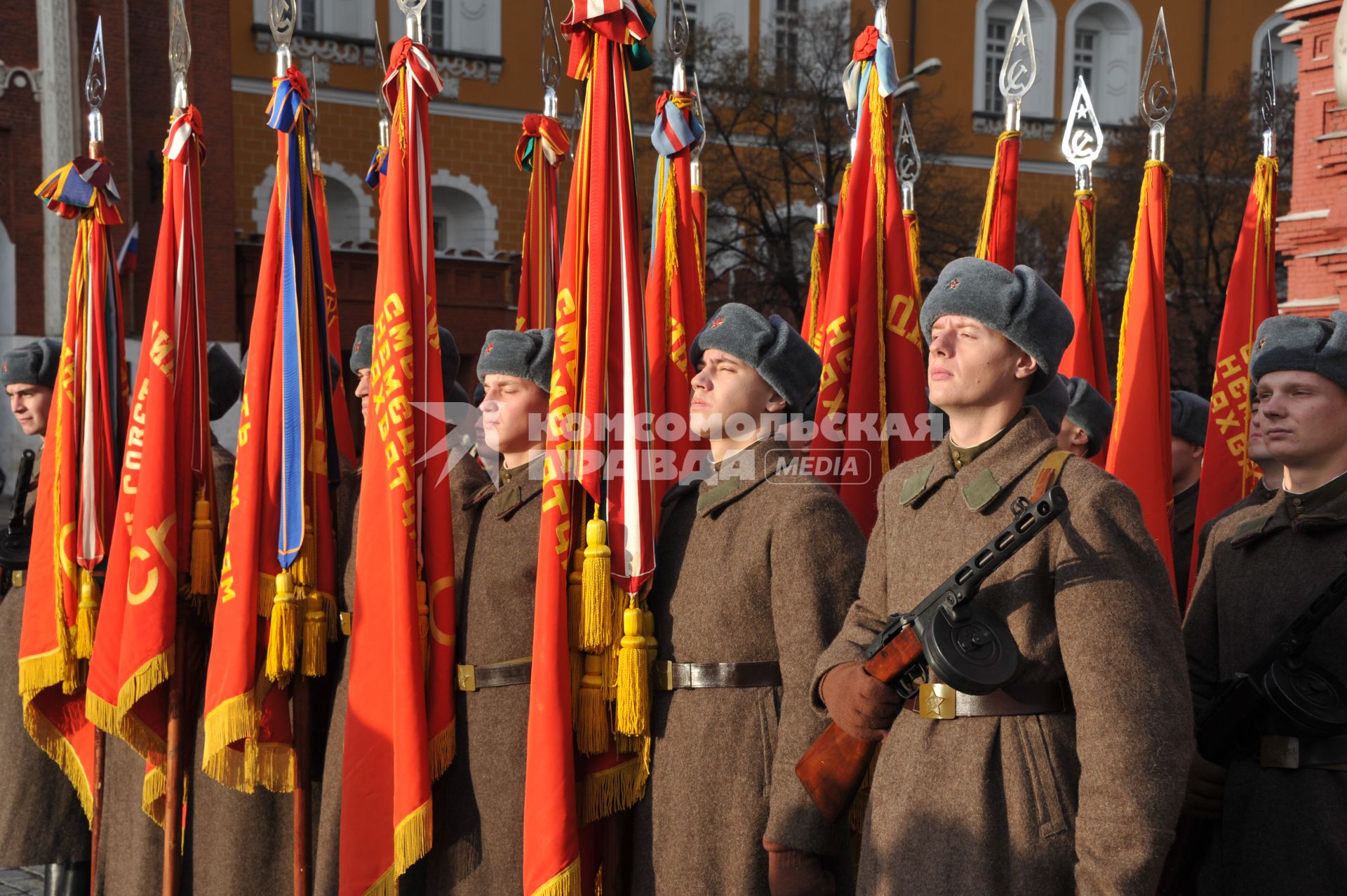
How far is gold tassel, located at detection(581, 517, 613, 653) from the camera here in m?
3.24

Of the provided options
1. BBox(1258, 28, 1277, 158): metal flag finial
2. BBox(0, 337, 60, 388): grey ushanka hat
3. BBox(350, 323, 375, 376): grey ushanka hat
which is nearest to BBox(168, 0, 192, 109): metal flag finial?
BBox(350, 323, 375, 376): grey ushanka hat

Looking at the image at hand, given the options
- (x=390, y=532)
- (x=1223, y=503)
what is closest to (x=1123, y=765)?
(x=390, y=532)

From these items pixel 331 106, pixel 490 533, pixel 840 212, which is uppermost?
pixel 331 106

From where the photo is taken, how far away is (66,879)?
189 inches

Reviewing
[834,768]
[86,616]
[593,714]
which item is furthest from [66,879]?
[834,768]

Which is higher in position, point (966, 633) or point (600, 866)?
point (966, 633)

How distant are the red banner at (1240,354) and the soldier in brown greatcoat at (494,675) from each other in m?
2.80

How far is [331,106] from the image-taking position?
24.2 metres

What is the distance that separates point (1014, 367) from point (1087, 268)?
3.39m

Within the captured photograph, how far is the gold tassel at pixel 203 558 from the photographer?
14.0ft

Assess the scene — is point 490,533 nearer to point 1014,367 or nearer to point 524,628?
point 524,628

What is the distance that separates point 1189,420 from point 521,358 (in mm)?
3171

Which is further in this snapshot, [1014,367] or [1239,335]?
[1239,335]

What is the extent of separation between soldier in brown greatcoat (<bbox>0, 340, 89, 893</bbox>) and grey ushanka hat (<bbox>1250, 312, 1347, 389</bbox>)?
4021mm
